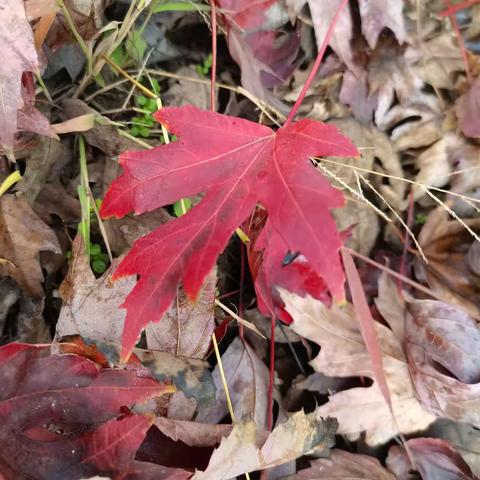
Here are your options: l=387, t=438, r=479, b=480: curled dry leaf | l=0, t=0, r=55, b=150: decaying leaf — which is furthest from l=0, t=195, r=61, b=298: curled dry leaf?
l=387, t=438, r=479, b=480: curled dry leaf

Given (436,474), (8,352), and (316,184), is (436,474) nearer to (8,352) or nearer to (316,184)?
(316,184)

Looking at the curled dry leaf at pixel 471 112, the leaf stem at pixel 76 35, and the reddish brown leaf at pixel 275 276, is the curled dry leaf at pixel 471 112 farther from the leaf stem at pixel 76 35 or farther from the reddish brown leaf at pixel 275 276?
the leaf stem at pixel 76 35

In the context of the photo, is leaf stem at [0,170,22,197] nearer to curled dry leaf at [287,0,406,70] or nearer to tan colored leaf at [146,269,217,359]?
tan colored leaf at [146,269,217,359]

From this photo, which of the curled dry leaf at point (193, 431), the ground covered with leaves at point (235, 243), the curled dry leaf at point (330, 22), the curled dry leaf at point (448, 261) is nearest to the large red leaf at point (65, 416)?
the ground covered with leaves at point (235, 243)

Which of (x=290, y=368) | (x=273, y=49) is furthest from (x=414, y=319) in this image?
(x=273, y=49)

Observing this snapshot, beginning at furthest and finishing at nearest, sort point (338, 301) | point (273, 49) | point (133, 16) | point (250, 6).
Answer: point (273, 49) → point (250, 6) → point (133, 16) → point (338, 301)

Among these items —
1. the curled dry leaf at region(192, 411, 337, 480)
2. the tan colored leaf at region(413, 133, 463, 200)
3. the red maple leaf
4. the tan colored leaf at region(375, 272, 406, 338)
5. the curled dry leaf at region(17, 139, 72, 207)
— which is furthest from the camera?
the tan colored leaf at region(413, 133, 463, 200)
